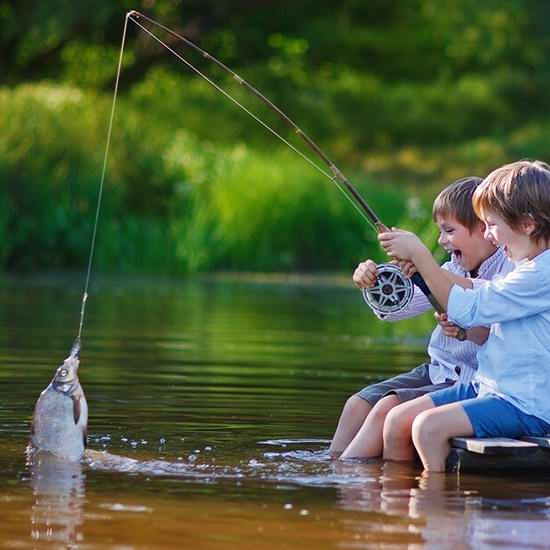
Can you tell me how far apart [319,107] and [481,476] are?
34.8m

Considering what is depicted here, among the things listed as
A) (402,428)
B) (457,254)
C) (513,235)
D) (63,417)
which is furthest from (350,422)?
(63,417)

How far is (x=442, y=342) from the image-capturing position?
6113mm

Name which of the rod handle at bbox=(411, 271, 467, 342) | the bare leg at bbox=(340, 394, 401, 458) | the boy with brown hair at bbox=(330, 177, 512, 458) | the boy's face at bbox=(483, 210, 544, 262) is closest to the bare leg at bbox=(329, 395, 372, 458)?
the boy with brown hair at bbox=(330, 177, 512, 458)

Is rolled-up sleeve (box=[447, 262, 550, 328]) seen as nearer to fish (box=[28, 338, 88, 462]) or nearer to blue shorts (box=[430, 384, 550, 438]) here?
blue shorts (box=[430, 384, 550, 438])

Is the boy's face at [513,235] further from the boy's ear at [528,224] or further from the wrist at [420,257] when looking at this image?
the wrist at [420,257]

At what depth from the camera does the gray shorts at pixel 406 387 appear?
6.13m

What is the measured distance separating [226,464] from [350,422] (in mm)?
587

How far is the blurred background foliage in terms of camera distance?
2091 cm

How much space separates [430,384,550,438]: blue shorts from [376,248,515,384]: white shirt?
330 millimetres

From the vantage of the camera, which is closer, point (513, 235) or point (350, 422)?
point (513, 235)

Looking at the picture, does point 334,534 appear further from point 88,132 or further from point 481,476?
point 88,132

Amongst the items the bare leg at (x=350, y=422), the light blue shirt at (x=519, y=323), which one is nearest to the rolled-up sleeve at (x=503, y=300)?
the light blue shirt at (x=519, y=323)

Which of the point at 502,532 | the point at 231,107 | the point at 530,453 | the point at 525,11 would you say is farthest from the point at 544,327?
the point at 231,107

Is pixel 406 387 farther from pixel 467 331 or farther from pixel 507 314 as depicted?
pixel 507 314
